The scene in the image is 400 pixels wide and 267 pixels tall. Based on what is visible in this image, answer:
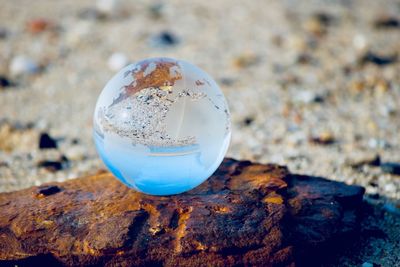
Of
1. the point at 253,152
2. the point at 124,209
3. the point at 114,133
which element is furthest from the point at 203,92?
the point at 253,152

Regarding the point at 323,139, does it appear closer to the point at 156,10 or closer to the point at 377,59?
the point at 377,59

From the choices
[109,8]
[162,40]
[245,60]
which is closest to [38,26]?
[109,8]

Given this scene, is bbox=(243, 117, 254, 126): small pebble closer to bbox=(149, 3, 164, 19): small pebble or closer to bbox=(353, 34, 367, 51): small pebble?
bbox=(353, 34, 367, 51): small pebble

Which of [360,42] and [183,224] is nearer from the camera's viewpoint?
[183,224]

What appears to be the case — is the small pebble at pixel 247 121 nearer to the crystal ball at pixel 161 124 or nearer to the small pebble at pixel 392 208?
the small pebble at pixel 392 208

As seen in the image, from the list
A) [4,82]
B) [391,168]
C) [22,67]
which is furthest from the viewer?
[22,67]

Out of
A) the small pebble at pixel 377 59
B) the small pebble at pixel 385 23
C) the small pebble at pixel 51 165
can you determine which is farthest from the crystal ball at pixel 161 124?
the small pebble at pixel 385 23
